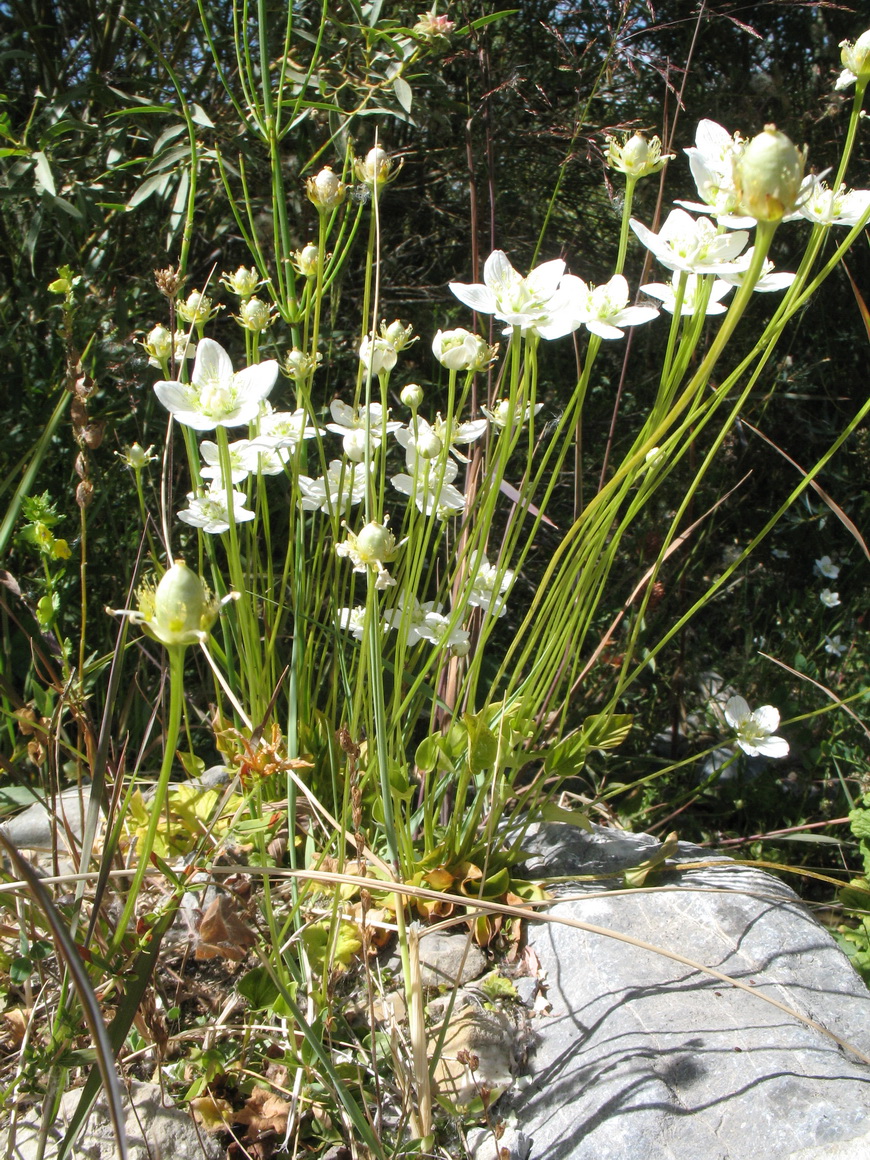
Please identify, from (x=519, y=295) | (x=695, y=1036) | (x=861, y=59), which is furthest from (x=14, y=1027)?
(x=861, y=59)

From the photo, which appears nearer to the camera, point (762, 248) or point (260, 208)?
point (762, 248)

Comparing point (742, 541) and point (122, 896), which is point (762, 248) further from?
point (742, 541)

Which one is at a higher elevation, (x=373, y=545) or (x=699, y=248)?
(x=699, y=248)

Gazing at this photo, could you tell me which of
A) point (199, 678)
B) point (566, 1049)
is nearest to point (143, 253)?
point (199, 678)

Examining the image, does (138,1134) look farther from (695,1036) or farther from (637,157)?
(637,157)

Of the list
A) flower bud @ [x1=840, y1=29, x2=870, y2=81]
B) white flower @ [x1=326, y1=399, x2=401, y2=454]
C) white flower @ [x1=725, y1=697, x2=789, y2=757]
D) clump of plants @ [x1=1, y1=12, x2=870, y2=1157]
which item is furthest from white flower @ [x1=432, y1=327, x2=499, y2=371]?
white flower @ [x1=725, y1=697, x2=789, y2=757]

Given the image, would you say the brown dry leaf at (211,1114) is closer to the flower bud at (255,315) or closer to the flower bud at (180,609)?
the flower bud at (180,609)

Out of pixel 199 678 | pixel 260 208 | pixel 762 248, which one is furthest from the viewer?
pixel 260 208
